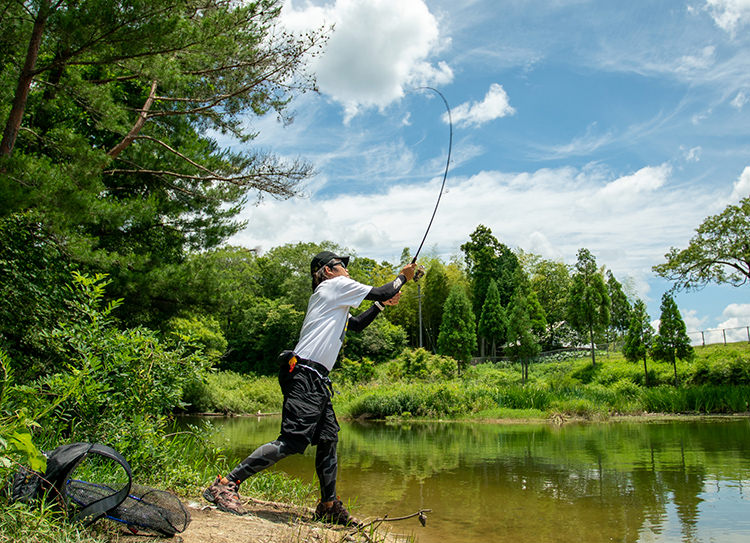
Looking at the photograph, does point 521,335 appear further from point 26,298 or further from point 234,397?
point 26,298

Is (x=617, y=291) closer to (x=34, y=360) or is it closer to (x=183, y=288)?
(x=183, y=288)

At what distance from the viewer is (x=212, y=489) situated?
3.33 m

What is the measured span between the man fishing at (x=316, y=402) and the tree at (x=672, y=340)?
2107cm

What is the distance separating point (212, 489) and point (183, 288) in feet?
22.3

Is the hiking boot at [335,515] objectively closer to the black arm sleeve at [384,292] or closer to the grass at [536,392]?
the black arm sleeve at [384,292]

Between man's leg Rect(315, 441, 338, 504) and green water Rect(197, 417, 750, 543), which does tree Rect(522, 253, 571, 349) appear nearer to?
green water Rect(197, 417, 750, 543)

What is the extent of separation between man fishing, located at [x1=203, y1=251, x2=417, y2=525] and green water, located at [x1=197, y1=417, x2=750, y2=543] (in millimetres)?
1170

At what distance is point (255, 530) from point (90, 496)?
2.77 feet

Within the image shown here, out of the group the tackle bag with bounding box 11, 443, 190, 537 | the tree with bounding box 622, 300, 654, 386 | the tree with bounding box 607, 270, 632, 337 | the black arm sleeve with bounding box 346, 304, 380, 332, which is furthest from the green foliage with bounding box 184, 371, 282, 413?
the tree with bounding box 607, 270, 632, 337

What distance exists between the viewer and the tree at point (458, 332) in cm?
3038

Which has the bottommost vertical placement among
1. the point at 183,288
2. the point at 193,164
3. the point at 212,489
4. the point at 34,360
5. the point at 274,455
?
the point at 212,489

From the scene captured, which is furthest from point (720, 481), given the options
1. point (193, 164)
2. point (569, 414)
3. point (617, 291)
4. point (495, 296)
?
point (617, 291)

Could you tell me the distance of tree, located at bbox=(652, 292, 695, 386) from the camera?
21.0m

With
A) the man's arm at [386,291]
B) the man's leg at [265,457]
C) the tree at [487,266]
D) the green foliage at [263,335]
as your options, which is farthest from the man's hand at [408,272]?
the tree at [487,266]
